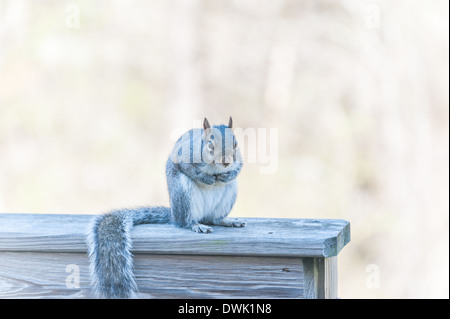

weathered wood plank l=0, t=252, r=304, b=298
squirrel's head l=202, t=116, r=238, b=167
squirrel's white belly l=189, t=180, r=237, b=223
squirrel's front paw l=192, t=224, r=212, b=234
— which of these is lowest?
weathered wood plank l=0, t=252, r=304, b=298

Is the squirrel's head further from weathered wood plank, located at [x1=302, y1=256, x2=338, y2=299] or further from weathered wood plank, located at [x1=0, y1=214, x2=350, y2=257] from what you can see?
weathered wood plank, located at [x1=302, y1=256, x2=338, y2=299]

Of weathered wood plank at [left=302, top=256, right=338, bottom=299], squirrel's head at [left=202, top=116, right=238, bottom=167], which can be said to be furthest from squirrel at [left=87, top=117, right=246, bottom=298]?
weathered wood plank at [left=302, top=256, right=338, bottom=299]

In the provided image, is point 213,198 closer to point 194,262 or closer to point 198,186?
point 198,186

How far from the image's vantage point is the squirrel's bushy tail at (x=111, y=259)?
164 cm

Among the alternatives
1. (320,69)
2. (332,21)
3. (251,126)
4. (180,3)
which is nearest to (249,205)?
(251,126)

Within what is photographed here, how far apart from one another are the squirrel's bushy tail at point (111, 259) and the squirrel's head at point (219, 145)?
38 centimetres

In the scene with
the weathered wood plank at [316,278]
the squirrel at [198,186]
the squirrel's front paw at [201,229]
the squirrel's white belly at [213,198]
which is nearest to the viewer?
the weathered wood plank at [316,278]

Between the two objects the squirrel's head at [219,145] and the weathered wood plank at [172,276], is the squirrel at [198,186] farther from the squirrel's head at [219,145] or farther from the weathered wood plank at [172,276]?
the weathered wood plank at [172,276]

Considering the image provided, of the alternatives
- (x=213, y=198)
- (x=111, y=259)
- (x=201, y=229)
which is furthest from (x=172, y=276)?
(x=213, y=198)

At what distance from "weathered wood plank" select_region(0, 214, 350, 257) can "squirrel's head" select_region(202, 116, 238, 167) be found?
9.5 inches

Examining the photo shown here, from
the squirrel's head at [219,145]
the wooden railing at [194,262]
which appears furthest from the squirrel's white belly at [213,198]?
the wooden railing at [194,262]

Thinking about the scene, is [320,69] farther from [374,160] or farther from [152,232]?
[152,232]

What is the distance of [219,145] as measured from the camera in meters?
2.07

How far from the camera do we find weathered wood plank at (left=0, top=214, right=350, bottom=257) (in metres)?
1.58
